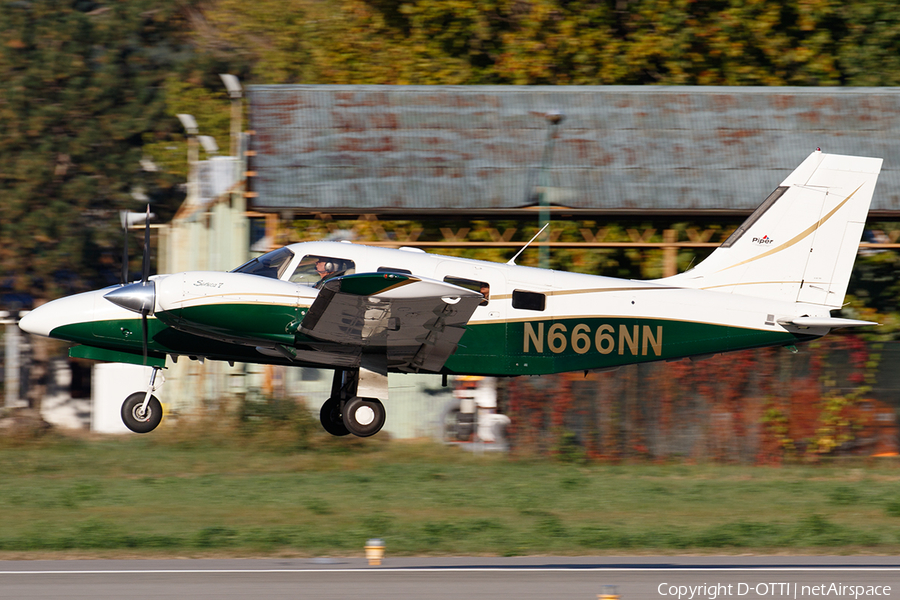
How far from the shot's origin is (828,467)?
74.1 feet

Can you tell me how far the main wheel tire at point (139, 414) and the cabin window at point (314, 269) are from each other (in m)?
2.60

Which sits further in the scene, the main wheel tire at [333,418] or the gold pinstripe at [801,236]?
the gold pinstripe at [801,236]

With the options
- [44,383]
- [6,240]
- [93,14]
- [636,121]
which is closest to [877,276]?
[636,121]

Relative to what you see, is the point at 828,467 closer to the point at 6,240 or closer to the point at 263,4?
the point at 6,240

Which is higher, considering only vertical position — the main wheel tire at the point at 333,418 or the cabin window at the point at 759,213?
the cabin window at the point at 759,213

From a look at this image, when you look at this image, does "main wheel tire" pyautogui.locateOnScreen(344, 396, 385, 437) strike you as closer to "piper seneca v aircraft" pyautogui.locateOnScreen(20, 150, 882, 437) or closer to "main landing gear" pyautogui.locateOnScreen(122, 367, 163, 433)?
"piper seneca v aircraft" pyautogui.locateOnScreen(20, 150, 882, 437)

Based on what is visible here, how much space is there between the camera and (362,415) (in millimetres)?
14305

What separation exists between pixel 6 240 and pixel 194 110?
9022 millimetres

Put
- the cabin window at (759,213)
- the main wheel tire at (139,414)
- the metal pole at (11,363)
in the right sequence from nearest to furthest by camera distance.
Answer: the main wheel tire at (139,414) < the cabin window at (759,213) < the metal pole at (11,363)

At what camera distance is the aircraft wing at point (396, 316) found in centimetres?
1242

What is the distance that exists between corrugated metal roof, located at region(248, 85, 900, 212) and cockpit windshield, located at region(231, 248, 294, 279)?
8.28 meters

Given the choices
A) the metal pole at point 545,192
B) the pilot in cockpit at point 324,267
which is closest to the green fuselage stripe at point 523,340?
the pilot in cockpit at point 324,267

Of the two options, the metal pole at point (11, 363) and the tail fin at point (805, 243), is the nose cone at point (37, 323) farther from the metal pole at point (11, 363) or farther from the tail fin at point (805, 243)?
the metal pole at point (11, 363)

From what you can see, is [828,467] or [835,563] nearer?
[835,563]
